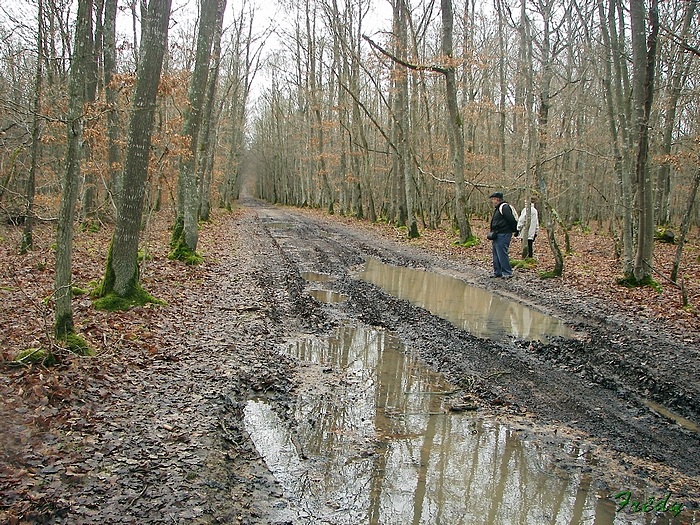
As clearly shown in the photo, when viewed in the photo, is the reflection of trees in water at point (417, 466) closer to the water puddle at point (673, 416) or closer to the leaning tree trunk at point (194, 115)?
the water puddle at point (673, 416)

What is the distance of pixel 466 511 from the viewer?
12.2ft

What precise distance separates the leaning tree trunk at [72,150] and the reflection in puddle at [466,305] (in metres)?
6.06

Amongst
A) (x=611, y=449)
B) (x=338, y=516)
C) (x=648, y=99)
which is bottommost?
(x=338, y=516)

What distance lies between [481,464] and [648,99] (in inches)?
399

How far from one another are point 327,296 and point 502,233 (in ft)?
17.4

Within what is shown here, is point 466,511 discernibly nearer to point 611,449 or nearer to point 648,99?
point 611,449

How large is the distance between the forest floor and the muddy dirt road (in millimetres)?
25

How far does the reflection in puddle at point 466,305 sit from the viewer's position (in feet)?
27.8

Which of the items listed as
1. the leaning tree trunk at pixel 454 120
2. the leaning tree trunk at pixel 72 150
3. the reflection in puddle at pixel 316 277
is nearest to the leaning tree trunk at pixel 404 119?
the leaning tree trunk at pixel 454 120

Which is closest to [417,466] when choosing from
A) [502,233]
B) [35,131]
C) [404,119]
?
[502,233]

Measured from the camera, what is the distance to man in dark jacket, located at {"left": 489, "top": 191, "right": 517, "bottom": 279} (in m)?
13.1

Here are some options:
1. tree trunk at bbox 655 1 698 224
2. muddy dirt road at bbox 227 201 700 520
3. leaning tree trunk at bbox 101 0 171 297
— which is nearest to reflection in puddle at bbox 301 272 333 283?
muddy dirt road at bbox 227 201 700 520

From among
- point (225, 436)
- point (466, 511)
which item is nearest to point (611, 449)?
point (466, 511)

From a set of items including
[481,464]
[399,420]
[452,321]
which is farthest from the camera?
[452,321]
